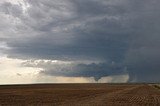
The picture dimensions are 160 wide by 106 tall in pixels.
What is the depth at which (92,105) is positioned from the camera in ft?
116

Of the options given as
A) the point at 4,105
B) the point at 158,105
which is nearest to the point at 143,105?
the point at 158,105

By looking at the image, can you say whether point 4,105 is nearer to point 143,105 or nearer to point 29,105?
point 29,105

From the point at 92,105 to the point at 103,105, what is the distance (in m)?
1.44

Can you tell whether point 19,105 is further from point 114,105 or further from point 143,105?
point 143,105

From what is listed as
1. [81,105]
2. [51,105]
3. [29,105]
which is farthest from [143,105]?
[29,105]

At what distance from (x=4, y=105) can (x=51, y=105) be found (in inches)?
212

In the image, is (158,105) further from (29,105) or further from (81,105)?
(29,105)

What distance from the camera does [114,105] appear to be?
3691 centimetres

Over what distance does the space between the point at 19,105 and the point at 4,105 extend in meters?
1.68

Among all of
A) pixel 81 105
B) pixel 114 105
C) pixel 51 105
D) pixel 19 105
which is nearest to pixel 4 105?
pixel 19 105

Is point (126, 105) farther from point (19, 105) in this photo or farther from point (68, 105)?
point (19, 105)

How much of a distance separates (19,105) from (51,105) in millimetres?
3727

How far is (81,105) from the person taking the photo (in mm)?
35344

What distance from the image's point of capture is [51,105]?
35844 mm
